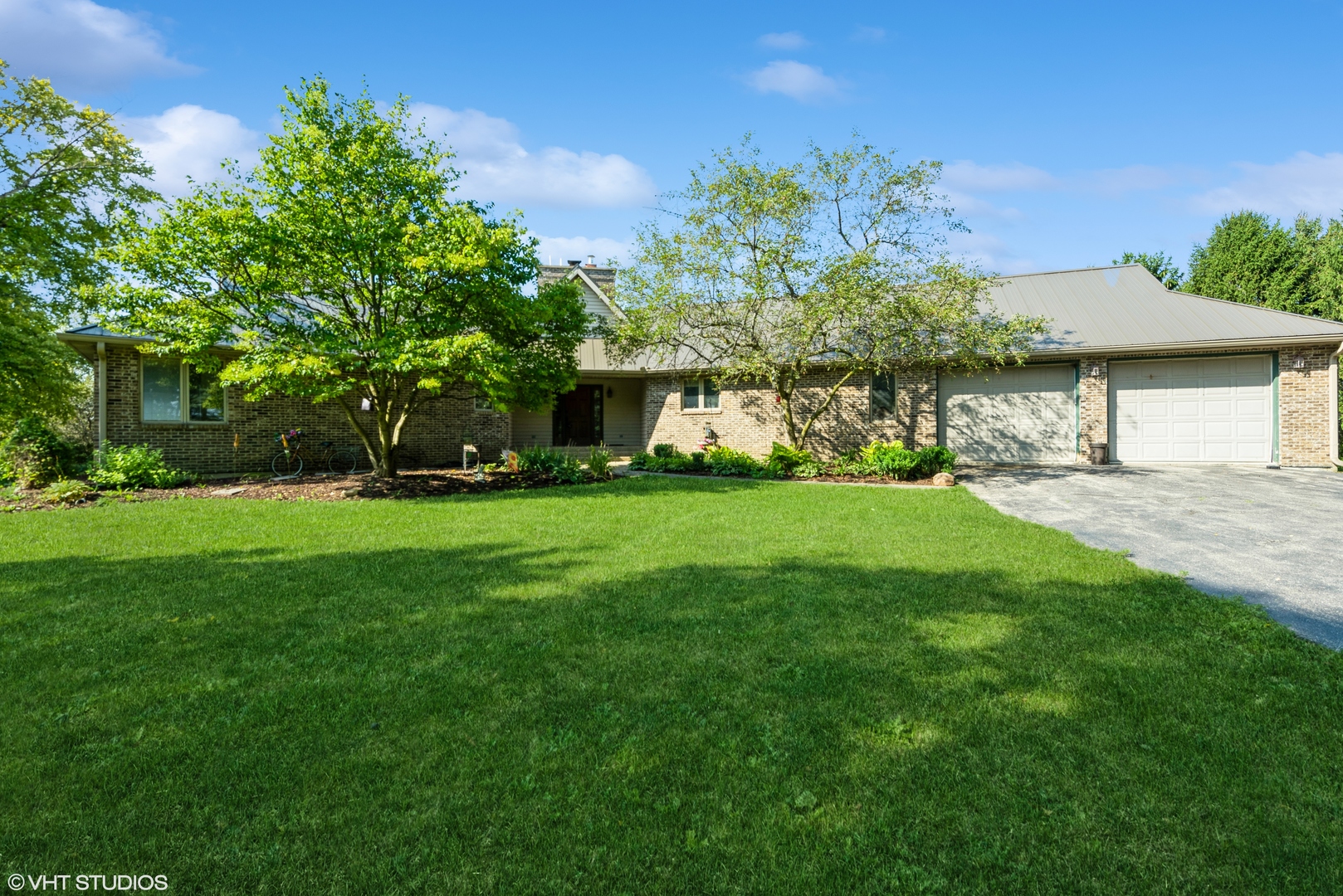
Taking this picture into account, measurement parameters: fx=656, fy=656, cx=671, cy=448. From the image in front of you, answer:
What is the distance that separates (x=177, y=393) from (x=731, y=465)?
11.8 m

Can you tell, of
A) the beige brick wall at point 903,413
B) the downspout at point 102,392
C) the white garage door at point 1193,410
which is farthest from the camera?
the white garage door at point 1193,410

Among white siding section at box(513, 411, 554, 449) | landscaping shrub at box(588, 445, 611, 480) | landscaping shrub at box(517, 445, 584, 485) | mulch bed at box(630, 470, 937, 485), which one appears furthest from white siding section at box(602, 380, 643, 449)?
landscaping shrub at box(588, 445, 611, 480)

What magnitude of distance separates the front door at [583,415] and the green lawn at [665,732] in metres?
15.0

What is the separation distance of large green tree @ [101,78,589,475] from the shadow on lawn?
642 cm

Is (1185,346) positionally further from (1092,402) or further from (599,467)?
(599,467)

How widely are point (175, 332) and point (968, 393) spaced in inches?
653

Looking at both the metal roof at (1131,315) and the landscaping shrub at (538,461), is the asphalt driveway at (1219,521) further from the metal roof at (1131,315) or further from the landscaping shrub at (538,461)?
the landscaping shrub at (538,461)

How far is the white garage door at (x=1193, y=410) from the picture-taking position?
14.6 metres

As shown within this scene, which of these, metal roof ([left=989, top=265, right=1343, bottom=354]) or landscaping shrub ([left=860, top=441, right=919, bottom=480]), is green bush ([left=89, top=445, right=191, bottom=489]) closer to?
landscaping shrub ([left=860, top=441, right=919, bottom=480])

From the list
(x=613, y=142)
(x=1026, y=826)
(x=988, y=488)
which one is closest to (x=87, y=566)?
(x=1026, y=826)

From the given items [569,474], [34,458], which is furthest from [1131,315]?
[34,458]

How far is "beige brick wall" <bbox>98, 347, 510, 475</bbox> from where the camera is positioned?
42.7 feet

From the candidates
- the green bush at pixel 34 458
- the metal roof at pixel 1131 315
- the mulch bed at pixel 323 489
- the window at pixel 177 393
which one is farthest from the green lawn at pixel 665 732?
the metal roof at pixel 1131 315

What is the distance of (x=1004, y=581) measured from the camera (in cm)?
507
